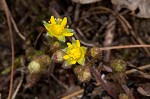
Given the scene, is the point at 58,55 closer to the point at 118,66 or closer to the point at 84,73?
the point at 84,73

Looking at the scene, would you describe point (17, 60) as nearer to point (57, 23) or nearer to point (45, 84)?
point (45, 84)

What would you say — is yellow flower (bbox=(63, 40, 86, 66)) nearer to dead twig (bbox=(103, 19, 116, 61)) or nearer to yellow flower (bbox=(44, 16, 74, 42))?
yellow flower (bbox=(44, 16, 74, 42))

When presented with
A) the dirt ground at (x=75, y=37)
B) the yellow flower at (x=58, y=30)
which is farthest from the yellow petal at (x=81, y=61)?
the dirt ground at (x=75, y=37)

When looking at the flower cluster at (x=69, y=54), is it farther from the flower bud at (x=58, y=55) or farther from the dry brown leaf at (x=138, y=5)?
the dry brown leaf at (x=138, y=5)

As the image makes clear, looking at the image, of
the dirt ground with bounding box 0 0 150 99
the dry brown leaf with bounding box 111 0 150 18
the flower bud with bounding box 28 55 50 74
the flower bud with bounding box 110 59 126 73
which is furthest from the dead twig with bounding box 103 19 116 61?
the flower bud with bounding box 28 55 50 74

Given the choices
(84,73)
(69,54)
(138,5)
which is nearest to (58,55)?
(69,54)

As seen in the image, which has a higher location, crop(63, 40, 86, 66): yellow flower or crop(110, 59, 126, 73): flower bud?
crop(63, 40, 86, 66): yellow flower

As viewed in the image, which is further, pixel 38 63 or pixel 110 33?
pixel 110 33
